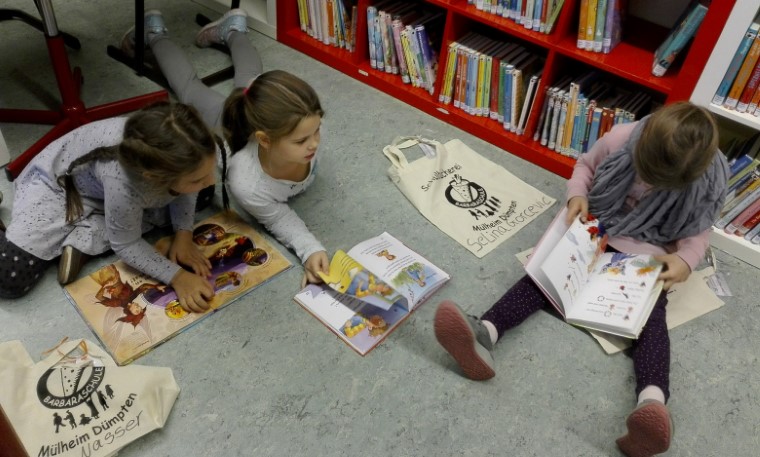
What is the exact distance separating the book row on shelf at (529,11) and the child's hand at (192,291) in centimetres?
123

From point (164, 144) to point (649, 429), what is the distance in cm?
111

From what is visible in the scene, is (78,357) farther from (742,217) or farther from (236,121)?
(742,217)

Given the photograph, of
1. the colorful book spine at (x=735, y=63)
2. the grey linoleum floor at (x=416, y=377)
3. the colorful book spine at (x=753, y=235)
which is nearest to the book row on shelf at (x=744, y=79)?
the colorful book spine at (x=735, y=63)

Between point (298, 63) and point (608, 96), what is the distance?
1.21 metres

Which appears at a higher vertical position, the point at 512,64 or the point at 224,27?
the point at 512,64

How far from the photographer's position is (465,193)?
185 centimetres

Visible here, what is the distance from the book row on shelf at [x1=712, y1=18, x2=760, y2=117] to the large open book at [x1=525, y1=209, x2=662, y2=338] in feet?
1.67

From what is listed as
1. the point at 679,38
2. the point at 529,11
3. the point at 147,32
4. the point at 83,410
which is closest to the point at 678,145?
the point at 679,38

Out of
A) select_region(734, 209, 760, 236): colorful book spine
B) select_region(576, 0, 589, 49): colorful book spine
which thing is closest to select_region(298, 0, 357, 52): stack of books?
select_region(576, 0, 589, 49): colorful book spine

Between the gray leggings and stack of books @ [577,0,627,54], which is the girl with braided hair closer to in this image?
the gray leggings

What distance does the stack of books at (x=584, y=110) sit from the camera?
1.80 metres

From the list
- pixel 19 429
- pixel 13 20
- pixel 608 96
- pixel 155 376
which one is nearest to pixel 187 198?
pixel 155 376

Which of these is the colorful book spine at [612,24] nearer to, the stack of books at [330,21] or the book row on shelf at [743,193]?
the book row on shelf at [743,193]

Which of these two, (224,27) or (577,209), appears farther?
(224,27)
